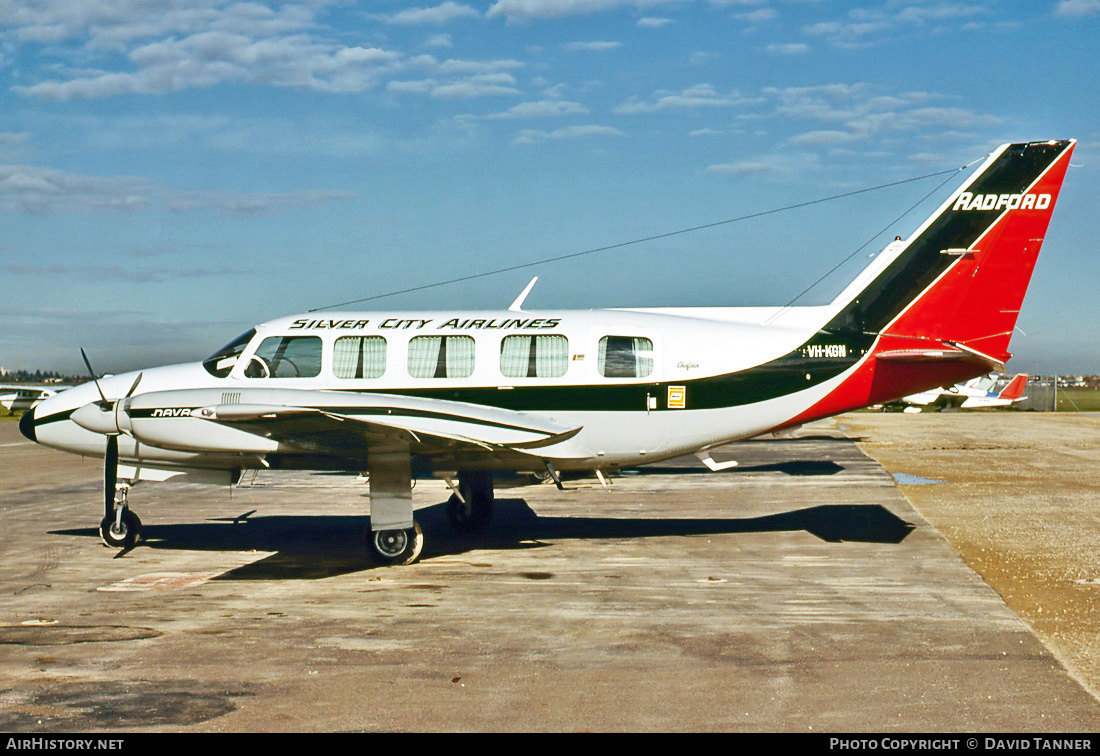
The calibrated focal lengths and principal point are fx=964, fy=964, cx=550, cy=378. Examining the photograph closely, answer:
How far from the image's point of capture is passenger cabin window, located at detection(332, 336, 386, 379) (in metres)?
14.0

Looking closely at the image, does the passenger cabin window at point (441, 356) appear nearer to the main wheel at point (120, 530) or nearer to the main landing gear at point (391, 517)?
A: the main landing gear at point (391, 517)

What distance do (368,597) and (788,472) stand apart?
15.4 metres

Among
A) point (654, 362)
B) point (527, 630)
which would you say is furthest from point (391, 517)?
point (654, 362)

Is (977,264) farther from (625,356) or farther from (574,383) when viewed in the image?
(574,383)

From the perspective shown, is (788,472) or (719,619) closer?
(719,619)

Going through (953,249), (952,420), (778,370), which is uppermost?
(953,249)

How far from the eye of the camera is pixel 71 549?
45.8 feet

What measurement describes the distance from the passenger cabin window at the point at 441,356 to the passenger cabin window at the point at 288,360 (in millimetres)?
1432

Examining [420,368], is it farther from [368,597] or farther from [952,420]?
[952,420]

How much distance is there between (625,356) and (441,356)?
265cm

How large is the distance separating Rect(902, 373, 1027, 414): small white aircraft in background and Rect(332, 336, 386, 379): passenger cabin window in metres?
46.9

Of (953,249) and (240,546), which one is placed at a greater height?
(953,249)

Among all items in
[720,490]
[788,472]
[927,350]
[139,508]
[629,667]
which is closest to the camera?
[629,667]

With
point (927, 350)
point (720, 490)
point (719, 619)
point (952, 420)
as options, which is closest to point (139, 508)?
point (720, 490)
